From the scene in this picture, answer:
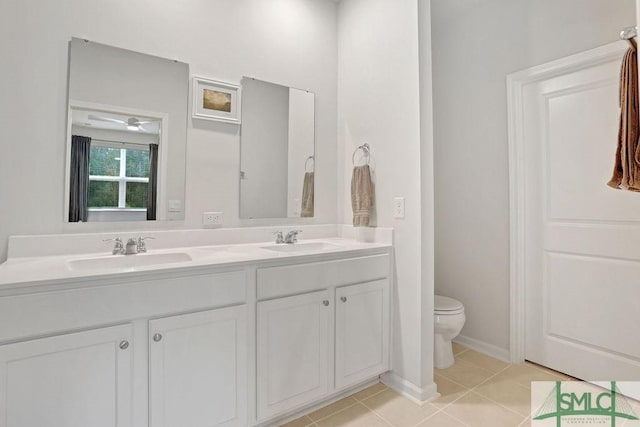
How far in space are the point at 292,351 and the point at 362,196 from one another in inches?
42.1

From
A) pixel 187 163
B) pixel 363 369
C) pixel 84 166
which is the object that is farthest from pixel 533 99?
pixel 84 166

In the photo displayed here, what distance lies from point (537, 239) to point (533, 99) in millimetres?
982

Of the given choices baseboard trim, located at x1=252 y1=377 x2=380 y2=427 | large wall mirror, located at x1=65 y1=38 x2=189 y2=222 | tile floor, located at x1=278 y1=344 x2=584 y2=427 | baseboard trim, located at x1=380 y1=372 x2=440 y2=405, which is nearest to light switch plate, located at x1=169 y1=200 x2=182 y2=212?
large wall mirror, located at x1=65 y1=38 x2=189 y2=222

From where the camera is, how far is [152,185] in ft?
6.14

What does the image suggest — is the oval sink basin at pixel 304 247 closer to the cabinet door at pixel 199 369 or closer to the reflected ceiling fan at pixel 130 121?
the cabinet door at pixel 199 369

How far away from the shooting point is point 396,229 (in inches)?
80.1

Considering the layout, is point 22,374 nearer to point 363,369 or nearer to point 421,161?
point 363,369

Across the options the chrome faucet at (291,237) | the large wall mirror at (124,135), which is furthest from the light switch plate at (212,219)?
the chrome faucet at (291,237)

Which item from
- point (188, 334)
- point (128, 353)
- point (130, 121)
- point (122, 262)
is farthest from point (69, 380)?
point (130, 121)

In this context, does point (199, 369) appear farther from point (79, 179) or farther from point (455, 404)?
point (455, 404)

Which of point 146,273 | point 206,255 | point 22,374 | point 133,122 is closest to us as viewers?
point 22,374

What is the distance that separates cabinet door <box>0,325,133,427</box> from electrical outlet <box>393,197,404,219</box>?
1.51 metres

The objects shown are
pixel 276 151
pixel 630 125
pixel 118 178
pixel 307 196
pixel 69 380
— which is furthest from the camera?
pixel 307 196

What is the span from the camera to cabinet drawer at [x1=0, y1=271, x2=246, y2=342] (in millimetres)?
1077
